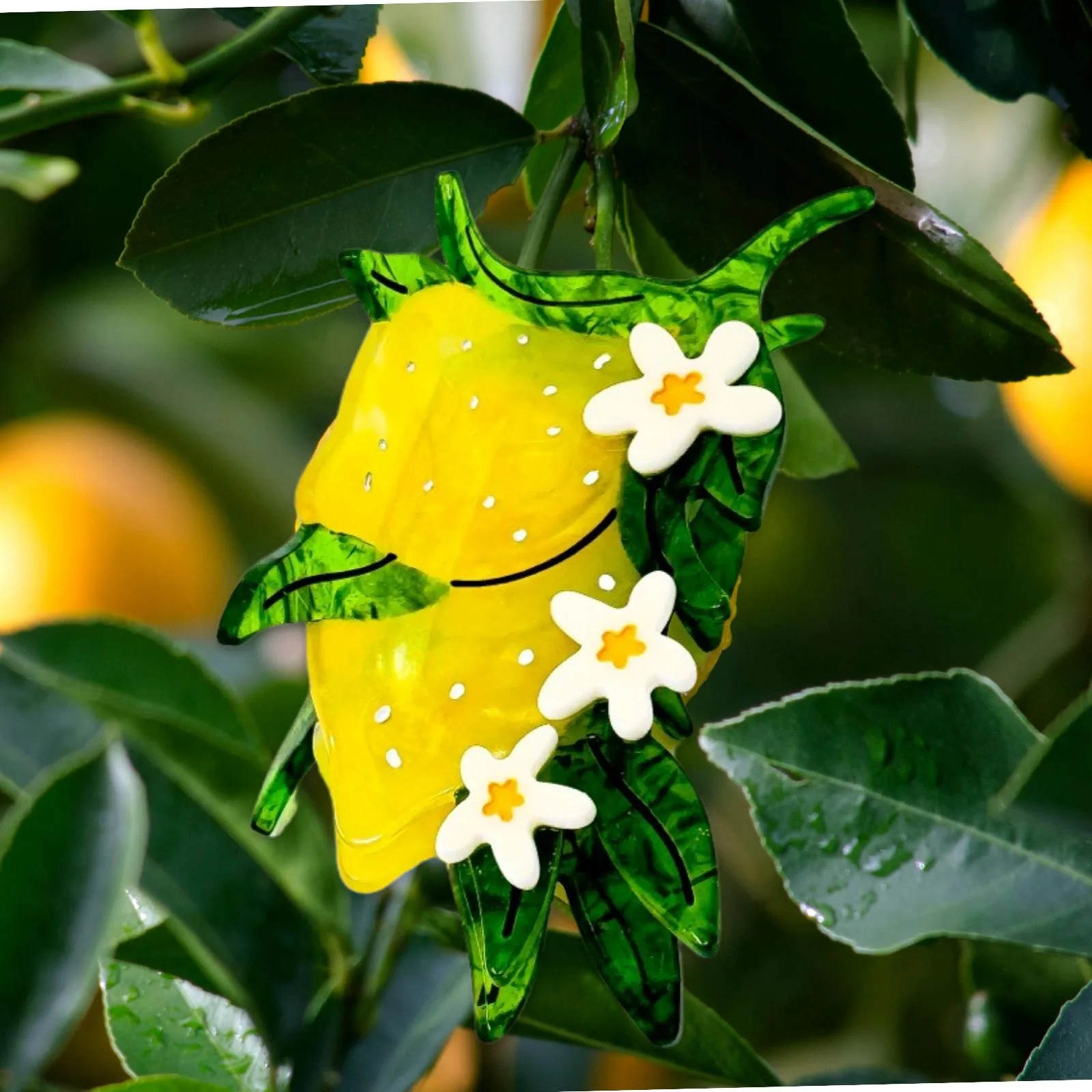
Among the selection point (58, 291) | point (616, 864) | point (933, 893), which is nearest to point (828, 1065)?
point (933, 893)

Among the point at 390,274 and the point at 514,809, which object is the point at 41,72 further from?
the point at 514,809

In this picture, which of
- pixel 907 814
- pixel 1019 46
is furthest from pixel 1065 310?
pixel 907 814

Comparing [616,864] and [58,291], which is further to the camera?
[58,291]

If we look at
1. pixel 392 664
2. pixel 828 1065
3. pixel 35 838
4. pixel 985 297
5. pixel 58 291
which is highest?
pixel 985 297

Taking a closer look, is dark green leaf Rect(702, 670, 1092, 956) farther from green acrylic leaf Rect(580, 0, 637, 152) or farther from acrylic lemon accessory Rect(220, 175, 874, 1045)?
green acrylic leaf Rect(580, 0, 637, 152)

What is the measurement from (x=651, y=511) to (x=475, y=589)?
0.06 m

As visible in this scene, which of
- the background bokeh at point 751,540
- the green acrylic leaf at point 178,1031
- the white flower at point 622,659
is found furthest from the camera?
the background bokeh at point 751,540

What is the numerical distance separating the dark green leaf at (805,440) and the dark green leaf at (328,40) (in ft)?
0.70

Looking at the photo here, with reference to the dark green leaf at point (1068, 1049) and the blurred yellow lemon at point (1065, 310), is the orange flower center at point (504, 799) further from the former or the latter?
the blurred yellow lemon at point (1065, 310)

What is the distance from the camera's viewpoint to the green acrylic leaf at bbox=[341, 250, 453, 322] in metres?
0.48

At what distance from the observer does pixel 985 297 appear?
0.52 meters

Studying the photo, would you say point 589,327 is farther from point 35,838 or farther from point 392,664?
point 35,838

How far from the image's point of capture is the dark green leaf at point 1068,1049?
52cm

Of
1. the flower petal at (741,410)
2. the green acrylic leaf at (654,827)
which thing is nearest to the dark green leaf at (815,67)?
the flower petal at (741,410)
